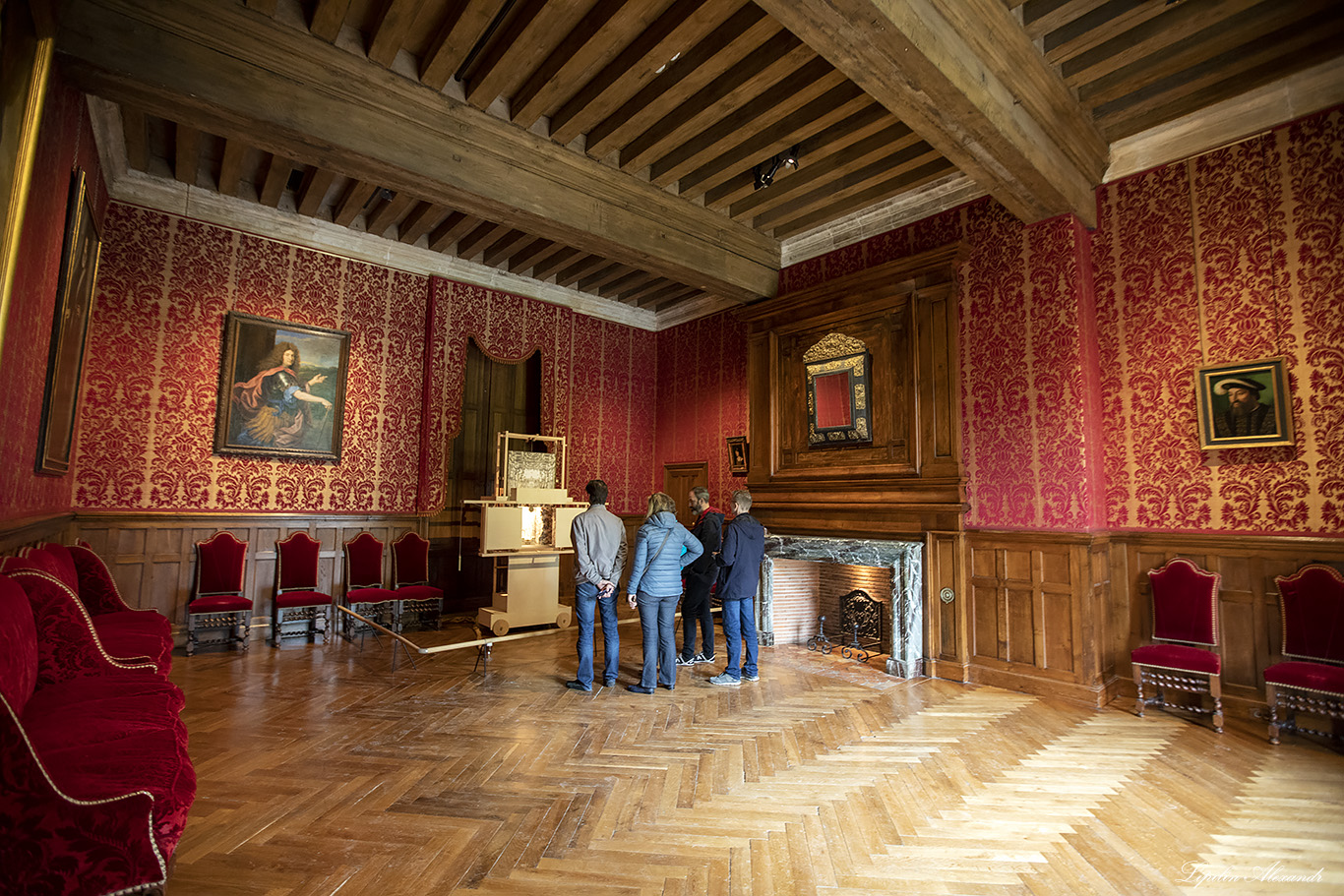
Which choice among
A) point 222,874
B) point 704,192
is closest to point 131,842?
point 222,874

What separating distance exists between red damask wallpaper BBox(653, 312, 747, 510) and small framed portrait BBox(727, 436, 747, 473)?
0.24ft

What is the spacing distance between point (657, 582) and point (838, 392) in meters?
2.89

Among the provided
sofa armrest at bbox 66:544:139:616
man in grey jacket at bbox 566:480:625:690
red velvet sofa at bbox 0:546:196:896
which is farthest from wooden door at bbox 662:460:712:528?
red velvet sofa at bbox 0:546:196:896

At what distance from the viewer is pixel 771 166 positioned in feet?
18.3

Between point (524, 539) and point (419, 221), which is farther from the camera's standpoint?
point (524, 539)

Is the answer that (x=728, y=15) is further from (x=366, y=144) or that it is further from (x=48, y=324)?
(x=48, y=324)

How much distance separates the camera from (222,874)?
7.57 ft

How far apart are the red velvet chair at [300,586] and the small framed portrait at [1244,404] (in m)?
7.56

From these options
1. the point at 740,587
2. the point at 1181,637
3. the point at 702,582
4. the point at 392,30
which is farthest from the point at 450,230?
the point at 1181,637

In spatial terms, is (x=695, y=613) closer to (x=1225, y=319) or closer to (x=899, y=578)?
(x=899, y=578)

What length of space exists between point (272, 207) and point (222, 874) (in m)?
6.30

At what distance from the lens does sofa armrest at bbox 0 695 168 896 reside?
4.99 ft

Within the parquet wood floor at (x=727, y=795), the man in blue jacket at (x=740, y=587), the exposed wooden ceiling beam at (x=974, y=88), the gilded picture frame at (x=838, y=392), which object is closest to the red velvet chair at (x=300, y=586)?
the parquet wood floor at (x=727, y=795)

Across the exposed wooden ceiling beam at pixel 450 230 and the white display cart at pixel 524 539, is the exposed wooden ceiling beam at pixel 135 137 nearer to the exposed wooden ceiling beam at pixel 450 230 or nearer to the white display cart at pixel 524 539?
the exposed wooden ceiling beam at pixel 450 230
